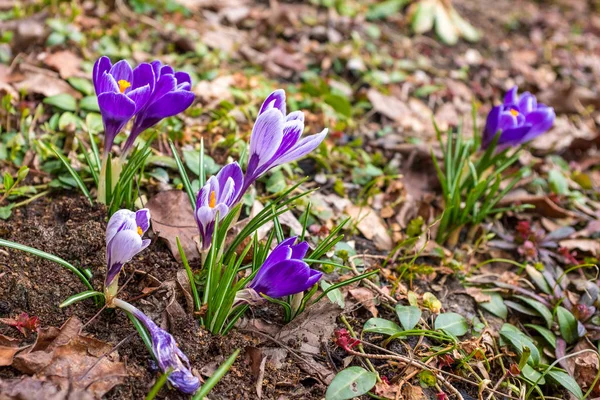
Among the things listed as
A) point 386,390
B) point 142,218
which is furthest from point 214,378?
point 386,390

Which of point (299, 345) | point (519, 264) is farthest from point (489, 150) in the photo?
point (299, 345)

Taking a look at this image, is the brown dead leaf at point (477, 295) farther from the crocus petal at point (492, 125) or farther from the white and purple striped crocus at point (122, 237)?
the white and purple striped crocus at point (122, 237)

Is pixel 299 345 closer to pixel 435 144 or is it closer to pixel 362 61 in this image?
pixel 435 144

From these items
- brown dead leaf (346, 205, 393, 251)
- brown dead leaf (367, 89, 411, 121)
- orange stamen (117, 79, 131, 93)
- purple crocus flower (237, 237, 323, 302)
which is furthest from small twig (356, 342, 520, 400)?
brown dead leaf (367, 89, 411, 121)

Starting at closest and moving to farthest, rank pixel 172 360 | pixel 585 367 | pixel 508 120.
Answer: pixel 172 360 < pixel 585 367 < pixel 508 120

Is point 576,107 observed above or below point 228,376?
below

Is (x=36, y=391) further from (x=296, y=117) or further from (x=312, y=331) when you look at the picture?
(x=296, y=117)
